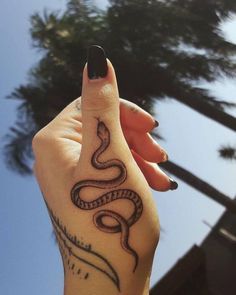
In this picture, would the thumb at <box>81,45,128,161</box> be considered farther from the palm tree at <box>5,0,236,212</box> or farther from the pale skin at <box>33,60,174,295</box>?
the palm tree at <box>5,0,236,212</box>

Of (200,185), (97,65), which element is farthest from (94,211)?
(200,185)

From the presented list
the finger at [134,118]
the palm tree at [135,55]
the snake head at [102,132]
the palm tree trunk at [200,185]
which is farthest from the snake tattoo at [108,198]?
the palm tree at [135,55]

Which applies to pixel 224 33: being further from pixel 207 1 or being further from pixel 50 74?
pixel 50 74

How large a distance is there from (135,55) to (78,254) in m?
1.32

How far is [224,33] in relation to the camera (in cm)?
198

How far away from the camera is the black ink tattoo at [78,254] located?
80cm

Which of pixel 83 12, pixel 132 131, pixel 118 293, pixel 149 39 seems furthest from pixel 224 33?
pixel 118 293

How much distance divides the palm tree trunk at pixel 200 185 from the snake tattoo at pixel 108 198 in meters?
0.90

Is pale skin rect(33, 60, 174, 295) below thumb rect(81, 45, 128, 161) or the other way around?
below

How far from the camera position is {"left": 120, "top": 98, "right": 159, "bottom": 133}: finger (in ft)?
3.59

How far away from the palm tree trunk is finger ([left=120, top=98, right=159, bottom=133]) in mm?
609

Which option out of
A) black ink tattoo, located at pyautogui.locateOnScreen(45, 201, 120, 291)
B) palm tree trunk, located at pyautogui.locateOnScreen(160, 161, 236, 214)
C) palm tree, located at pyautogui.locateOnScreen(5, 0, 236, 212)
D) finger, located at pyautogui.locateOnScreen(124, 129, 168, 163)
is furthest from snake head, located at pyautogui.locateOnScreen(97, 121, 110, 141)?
palm tree, located at pyautogui.locateOnScreen(5, 0, 236, 212)

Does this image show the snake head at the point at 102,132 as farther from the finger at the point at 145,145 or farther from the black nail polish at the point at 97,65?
the finger at the point at 145,145

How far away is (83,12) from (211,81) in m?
0.70
